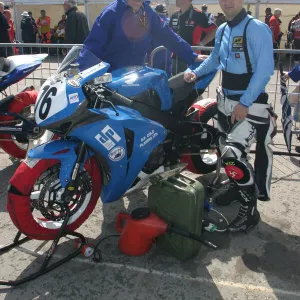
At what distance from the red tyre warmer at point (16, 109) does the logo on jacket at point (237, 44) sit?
8.05 feet

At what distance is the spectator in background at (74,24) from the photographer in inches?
287

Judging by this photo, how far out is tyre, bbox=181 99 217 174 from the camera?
12.0ft

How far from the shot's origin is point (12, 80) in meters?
4.20

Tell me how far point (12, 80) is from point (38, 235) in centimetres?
207

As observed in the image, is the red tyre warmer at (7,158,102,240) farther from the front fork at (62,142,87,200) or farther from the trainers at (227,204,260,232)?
the trainers at (227,204,260,232)

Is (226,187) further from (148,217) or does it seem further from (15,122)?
(15,122)

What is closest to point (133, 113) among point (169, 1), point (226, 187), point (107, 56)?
point (107, 56)

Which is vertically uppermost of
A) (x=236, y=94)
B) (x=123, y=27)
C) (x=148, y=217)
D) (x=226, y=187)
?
(x=123, y=27)

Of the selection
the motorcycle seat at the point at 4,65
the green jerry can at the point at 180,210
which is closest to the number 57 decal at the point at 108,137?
the green jerry can at the point at 180,210

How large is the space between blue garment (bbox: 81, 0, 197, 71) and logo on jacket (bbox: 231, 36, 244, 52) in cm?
102

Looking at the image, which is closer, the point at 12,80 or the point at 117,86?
Result: the point at 117,86

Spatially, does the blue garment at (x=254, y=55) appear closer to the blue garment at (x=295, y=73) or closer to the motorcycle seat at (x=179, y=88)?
the motorcycle seat at (x=179, y=88)

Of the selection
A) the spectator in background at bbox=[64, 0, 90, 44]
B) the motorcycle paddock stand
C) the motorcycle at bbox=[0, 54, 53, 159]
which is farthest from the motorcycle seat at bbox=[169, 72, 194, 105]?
the spectator in background at bbox=[64, 0, 90, 44]

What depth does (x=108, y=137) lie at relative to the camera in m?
2.66
